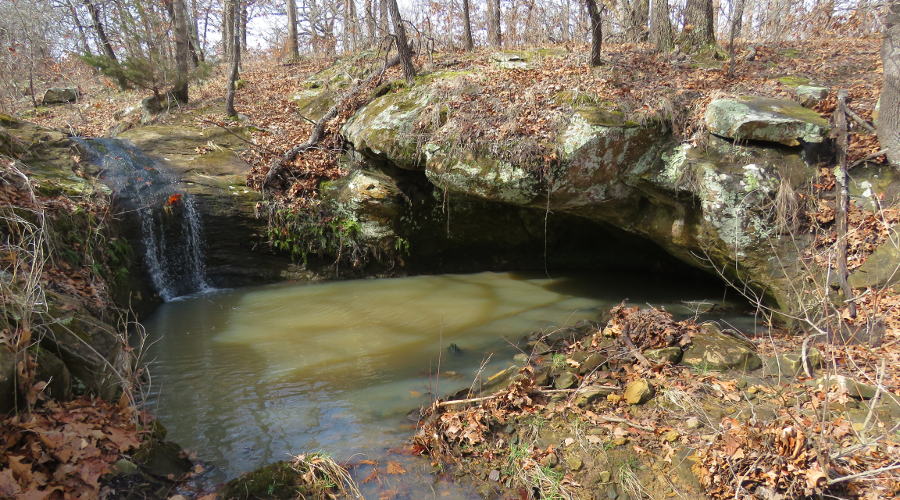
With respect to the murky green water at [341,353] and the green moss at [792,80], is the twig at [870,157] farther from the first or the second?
the murky green water at [341,353]

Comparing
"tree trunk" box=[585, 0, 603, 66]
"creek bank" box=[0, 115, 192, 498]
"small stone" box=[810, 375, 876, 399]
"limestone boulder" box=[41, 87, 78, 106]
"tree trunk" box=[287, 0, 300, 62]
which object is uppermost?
"tree trunk" box=[287, 0, 300, 62]

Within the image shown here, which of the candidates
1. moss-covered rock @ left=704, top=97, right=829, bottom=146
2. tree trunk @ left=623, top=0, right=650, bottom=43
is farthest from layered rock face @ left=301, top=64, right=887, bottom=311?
tree trunk @ left=623, top=0, right=650, bottom=43

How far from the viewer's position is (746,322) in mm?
6840

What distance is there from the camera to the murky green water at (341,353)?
4.24 metres

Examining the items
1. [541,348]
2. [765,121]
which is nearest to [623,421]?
[541,348]

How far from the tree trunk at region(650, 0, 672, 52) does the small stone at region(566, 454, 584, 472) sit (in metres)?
9.28

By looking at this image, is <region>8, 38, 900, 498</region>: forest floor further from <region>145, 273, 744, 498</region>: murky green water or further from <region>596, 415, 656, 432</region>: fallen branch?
<region>145, 273, 744, 498</region>: murky green water

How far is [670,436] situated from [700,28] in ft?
30.4

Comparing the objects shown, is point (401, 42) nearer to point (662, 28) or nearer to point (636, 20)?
point (662, 28)

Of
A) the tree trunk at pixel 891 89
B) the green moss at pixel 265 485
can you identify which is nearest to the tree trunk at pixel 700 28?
the tree trunk at pixel 891 89

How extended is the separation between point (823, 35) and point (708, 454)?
1432 centimetres

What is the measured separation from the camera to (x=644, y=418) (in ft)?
13.5

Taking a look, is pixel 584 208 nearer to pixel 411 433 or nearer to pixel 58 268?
pixel 411 433

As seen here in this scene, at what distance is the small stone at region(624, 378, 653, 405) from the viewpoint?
432 centimetres
